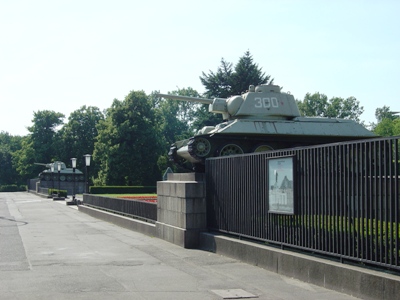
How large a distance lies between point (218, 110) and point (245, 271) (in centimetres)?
1252

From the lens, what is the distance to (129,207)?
22.7 metres

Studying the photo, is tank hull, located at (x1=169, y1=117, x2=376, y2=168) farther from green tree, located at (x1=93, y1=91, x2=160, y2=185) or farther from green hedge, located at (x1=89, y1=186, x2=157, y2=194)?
green tree, located at (x1=93, y1=91, x2=160, y2=185)

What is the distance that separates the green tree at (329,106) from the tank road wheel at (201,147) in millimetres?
72900

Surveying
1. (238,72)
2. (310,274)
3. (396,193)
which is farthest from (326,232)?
(238,72)

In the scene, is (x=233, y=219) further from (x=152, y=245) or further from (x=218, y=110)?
(x=218, y=110)

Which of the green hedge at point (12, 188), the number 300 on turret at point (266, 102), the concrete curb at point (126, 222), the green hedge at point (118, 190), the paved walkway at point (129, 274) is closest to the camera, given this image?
the paved walkway at point (129, 274)

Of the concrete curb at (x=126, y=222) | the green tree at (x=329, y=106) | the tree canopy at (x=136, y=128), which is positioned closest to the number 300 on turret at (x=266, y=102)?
the concrete curb at (x=126, y=222)

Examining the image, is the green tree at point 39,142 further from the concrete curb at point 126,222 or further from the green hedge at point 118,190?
the concrete curb at point 126,222

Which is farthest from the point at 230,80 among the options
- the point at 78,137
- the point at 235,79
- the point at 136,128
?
the point at 78,137

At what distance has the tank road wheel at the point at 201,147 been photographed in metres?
20.4

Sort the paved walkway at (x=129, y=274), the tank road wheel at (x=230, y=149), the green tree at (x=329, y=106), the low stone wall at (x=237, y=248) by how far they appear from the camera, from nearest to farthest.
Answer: the low stone wall at (x=237, y=248) < the paved walkway at (x=129, y=274) < the tank road wheel at (x=230, y=149) < the green tree at (x=329, y=106)

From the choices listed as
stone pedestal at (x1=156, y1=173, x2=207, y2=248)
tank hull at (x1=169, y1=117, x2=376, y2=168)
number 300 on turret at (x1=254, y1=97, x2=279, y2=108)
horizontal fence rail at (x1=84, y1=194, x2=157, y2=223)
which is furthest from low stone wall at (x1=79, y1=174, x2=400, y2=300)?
number 300 on turret at (x1=254, y1=97, x2=279, y2=108)

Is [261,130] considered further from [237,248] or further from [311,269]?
[311,269]

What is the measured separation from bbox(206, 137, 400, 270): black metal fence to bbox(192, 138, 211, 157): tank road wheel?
7061mm
